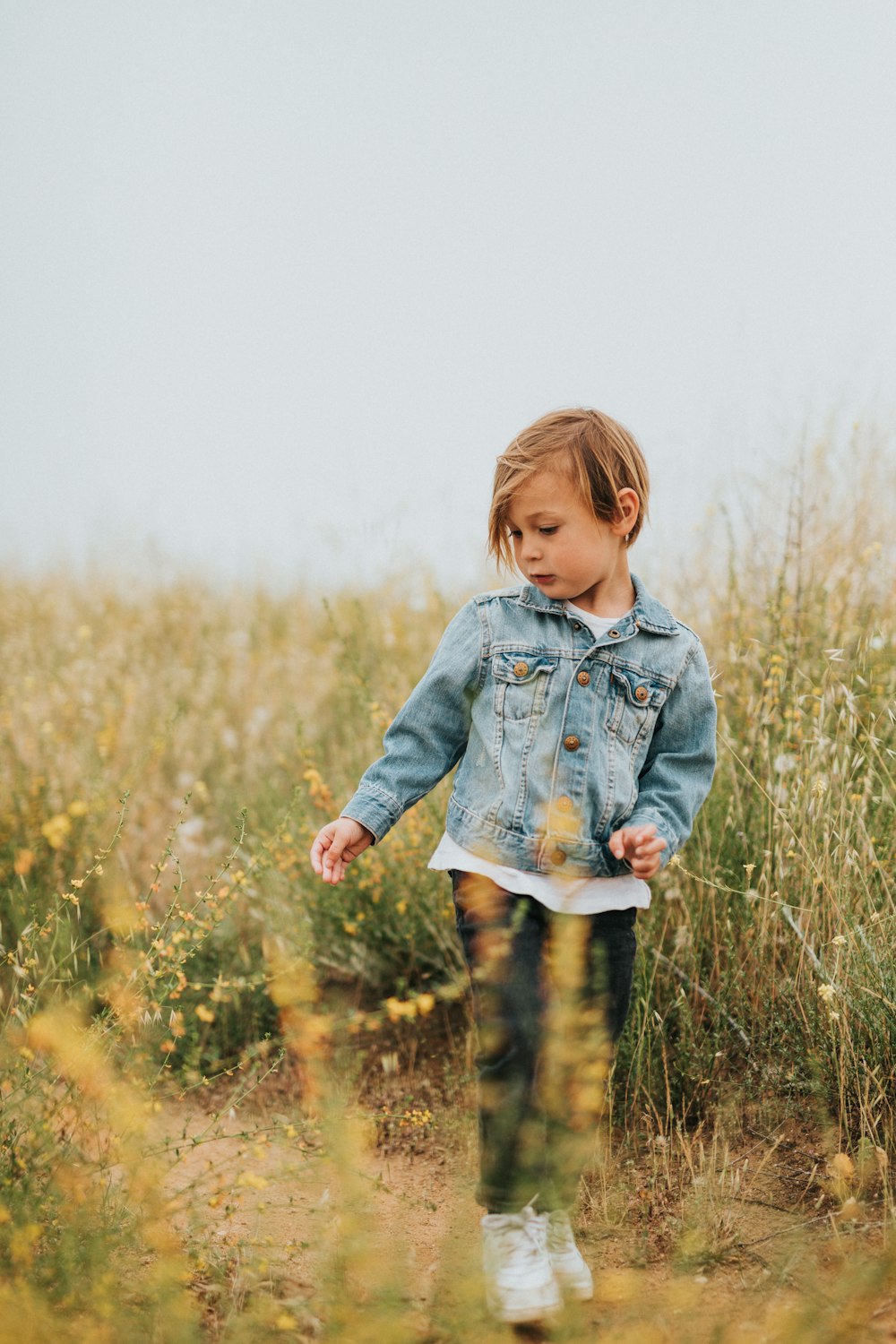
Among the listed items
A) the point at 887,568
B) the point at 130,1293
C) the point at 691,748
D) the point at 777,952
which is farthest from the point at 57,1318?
the point at 887,568

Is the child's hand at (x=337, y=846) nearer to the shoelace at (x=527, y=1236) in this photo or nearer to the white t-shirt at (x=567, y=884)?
the white t-shirt at (x=567, y=884)

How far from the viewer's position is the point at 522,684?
7.30 feet

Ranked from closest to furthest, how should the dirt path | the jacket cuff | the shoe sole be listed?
the dirt path < the shoe sole < the jacket cuff

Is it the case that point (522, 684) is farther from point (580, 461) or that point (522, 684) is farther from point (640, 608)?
point (580, 461)

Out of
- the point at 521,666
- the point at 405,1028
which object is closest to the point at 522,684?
the point at 521,666

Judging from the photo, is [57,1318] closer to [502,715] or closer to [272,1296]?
[272,1296]

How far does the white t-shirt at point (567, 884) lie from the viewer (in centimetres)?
214

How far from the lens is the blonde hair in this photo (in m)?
2.18

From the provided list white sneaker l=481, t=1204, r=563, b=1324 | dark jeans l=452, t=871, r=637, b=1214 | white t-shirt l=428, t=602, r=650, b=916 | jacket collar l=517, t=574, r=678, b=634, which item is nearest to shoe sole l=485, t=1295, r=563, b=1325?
white sneaker l=481, t=1204, r=563, b=1324

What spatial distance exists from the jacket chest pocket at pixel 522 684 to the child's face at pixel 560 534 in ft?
0.45

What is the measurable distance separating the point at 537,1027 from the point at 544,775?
1.52 ft

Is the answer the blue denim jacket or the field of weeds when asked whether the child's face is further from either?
the field of weeds

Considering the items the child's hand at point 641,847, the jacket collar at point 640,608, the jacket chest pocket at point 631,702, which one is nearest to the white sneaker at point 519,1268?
the child's hand at point 641,847

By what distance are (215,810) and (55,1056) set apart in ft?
7.21
